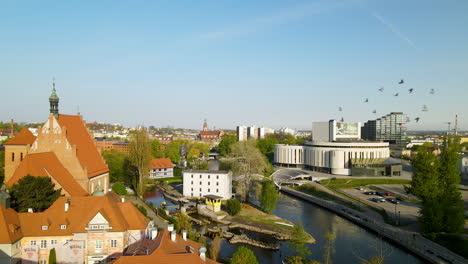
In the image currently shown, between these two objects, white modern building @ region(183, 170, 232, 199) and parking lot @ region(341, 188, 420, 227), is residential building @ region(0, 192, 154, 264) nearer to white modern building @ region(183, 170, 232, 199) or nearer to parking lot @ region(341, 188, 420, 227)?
white modern building @ region(183, 170, 232, 199)

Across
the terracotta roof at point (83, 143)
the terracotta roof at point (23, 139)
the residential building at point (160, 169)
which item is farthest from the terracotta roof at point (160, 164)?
the terracotta roof at point (23, 139)

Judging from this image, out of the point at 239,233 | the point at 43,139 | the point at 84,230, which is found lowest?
the point at 239,233

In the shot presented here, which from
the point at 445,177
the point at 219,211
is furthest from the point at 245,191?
the point at 445,177

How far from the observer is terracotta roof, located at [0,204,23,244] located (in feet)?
89.7

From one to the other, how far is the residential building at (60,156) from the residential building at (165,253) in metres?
20.6

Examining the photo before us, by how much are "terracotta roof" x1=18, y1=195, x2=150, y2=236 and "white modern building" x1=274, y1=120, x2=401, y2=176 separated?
75812 mm

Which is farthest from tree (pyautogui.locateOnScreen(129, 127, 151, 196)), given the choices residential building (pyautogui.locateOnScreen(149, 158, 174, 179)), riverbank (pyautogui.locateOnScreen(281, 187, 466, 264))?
riverbank (pyautogui.locateOnScreen(281, 187, 466, 264))

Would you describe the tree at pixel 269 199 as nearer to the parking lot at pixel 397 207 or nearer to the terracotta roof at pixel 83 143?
the parking lot at pixel 397 207

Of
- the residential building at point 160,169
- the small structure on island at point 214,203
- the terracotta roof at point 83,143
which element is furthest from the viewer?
the residential building at point 160,169

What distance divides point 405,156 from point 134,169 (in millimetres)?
106980

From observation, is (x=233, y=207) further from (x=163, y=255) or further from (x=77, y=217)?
(x=163, y=255)

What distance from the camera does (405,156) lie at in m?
137

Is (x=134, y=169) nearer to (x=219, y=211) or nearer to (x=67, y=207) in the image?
(x=219, y=211)

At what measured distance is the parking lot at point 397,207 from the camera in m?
52.2
